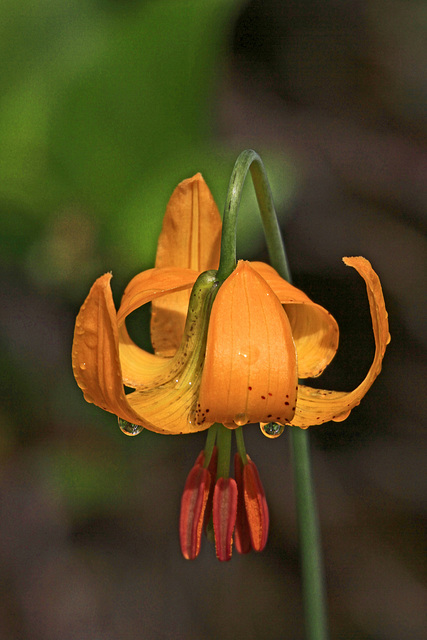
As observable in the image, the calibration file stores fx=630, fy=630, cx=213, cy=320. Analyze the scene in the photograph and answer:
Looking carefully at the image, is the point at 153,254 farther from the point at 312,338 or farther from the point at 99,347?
the point at 99,347

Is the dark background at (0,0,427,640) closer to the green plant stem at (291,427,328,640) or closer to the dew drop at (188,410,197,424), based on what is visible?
the green plant stem at (291,427,328,640)

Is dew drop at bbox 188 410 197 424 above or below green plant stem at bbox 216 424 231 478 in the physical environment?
above

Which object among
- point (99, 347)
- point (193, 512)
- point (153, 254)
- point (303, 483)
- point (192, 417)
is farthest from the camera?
point (153, 254)

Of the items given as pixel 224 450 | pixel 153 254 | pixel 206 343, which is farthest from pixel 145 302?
pixel 153 254

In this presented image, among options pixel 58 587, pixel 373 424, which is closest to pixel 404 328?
pixel 373 424

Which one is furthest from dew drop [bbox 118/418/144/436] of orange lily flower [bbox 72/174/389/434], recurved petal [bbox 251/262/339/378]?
recurved petal [bbox 251/262/339/378]

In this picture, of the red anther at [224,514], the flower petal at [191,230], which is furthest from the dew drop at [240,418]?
the flower petal at [191,230]
